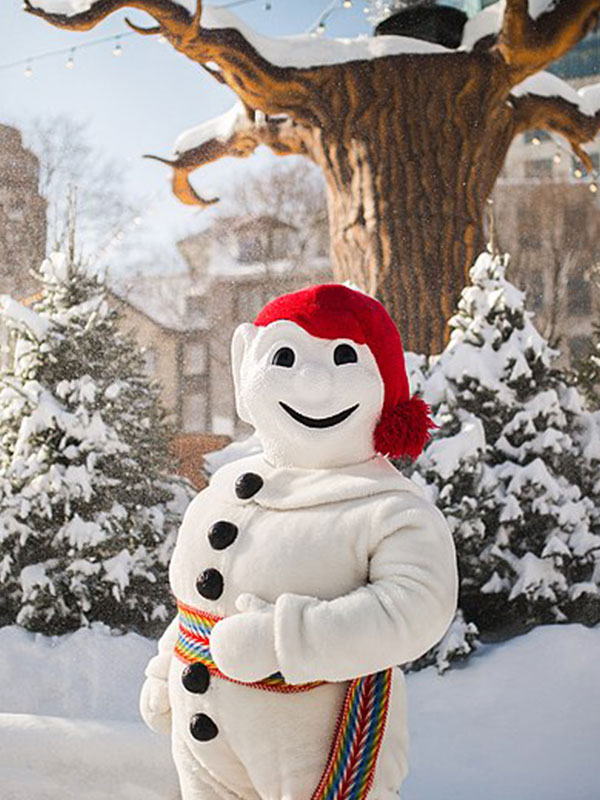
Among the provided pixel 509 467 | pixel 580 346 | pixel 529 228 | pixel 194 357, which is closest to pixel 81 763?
pixel 509 467

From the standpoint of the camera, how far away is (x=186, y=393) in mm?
2938

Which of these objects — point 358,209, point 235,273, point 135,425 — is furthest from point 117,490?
point 358,209

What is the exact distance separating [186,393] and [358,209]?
71 cm

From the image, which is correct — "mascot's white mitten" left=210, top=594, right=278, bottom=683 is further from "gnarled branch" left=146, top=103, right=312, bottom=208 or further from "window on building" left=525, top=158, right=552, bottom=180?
"window on building" left=525, top=158, right=552, bottom=180

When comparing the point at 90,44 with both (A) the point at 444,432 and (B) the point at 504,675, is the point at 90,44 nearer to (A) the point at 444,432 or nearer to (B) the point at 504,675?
(A) the point at 444,432

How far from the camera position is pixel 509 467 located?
252 centimetres

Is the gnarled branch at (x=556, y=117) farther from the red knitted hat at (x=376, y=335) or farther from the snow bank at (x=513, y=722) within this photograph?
the red knitted hat at (x=376, y=335)

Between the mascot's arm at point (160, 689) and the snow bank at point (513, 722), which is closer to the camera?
the mascot's arm at point (160, 689)

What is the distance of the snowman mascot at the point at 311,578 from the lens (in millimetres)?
1025

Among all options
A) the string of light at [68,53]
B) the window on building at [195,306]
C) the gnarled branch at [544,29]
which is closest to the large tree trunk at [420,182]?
the gnarled branch at [544,29]

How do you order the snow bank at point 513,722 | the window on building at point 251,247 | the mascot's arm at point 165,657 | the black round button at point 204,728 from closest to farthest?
the black round button at point 204,728 → the mascot's arm at point 165,657 → the snow bank at point 513,722 → the window on building at point 251,247

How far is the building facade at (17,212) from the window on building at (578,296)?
153 cm

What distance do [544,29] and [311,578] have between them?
6.94ft

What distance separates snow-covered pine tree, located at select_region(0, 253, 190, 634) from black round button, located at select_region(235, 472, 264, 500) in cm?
160
